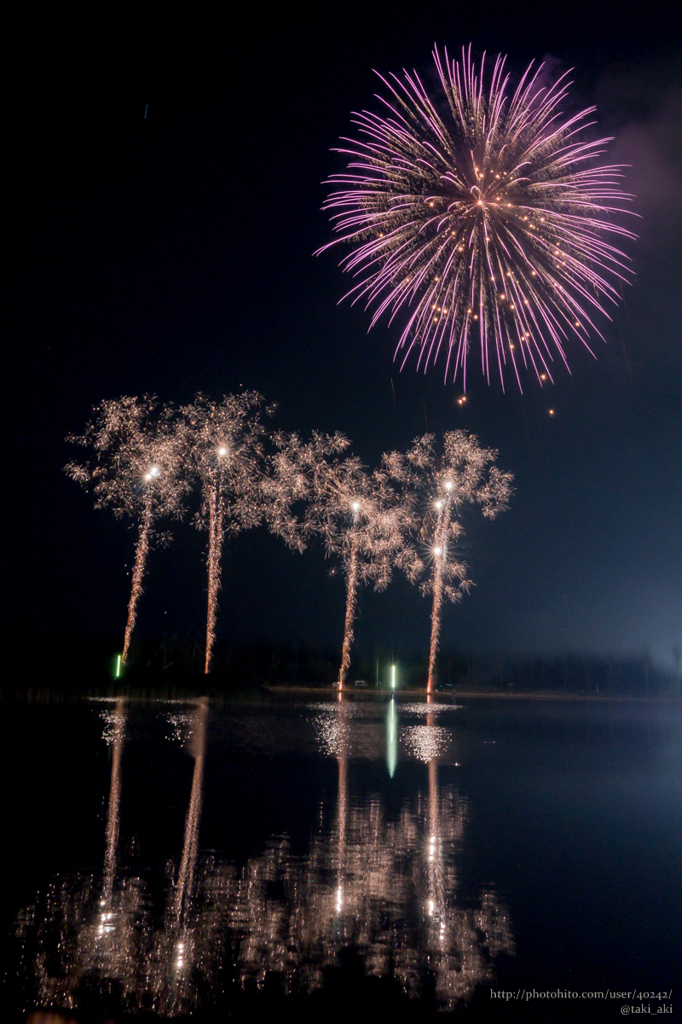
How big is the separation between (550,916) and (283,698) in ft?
82.0

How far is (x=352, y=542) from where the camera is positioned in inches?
1436

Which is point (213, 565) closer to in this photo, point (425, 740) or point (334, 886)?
point (425, 740)

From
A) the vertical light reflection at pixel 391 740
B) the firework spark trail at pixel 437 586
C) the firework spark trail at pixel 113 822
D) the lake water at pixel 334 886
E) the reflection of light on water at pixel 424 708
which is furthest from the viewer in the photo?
the firework spark trail at pixel 437 586

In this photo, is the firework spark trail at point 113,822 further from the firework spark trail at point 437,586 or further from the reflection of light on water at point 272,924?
the firework spark trail at point 437,586

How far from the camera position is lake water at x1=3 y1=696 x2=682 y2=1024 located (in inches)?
162

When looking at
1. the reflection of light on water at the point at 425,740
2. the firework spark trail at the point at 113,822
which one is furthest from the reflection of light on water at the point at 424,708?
the firework spark trail at the point at 113,822

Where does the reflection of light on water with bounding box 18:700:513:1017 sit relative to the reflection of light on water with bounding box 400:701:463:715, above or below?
above

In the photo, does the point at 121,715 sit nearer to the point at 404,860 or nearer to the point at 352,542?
the point at 404,860

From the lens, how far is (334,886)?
595 cm

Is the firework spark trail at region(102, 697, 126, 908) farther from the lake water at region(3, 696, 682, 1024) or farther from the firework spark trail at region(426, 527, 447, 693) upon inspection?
the firework spark trail at region(426, 527, 447, 693)

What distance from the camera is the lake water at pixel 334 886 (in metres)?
4.11

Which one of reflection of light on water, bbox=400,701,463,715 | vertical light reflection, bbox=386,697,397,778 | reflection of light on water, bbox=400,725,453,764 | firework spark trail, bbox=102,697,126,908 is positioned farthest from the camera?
reflection of light on water, bbox=400,701,463,715

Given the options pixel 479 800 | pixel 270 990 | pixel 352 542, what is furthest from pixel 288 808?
pixel 352 542

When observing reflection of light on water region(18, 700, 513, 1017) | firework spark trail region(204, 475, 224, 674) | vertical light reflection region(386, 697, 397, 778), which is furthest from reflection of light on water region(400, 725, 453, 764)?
firework spark trail region(204, 475, 224, 674)
